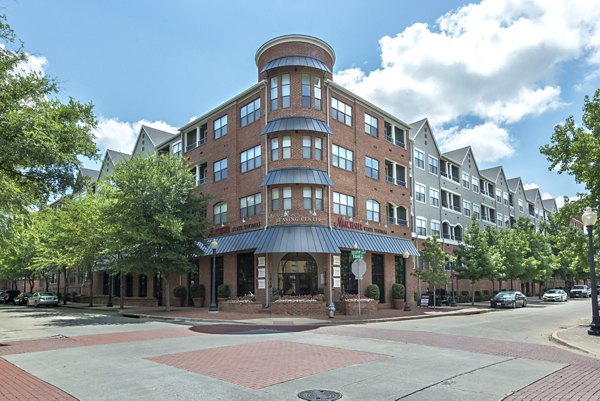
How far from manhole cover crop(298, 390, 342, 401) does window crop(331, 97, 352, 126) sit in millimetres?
26136

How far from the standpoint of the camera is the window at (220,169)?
3556 cm

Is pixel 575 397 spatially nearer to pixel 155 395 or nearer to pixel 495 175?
pixel 155 395

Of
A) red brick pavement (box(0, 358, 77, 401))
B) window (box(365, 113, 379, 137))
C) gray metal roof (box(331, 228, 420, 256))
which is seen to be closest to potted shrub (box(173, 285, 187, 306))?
gray metal roof (box(331, 228, 420, 256))

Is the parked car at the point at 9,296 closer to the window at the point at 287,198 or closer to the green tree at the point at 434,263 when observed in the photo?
the window at the point at 287,198

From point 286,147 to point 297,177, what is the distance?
2390 millimetres

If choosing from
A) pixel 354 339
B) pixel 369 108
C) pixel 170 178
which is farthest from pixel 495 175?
pixel 354 339

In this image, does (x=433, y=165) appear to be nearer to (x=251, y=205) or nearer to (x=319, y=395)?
(x=251, y=205)

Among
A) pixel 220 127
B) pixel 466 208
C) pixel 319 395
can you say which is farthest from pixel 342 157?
pixel 466 208

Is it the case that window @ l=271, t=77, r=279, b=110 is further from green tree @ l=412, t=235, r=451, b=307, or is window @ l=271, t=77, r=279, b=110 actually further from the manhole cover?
the manhole cover

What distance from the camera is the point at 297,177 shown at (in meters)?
29.1

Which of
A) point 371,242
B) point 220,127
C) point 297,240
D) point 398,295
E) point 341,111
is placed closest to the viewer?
point 297,240

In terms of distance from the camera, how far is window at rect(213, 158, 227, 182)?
117 ft

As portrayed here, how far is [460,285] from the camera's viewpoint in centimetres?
5031

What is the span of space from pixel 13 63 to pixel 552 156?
22474 mm
